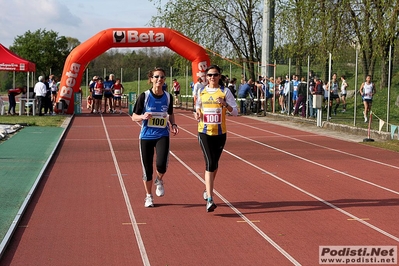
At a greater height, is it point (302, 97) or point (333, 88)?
point (333, 88)

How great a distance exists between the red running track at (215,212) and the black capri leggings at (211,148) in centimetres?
62

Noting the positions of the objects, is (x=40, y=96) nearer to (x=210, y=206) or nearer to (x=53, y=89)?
(x=53, y=89)

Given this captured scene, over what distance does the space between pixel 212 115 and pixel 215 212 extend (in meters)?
1.30

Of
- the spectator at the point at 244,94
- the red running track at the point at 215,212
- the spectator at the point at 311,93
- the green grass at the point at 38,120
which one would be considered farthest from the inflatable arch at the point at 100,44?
the red running track at the point at 215,212

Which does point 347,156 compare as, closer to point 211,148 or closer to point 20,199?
point 211,148

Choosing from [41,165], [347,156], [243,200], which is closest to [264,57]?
[347,156]

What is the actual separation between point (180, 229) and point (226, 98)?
2117 mm

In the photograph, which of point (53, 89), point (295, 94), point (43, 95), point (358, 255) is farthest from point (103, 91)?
→ point (358, 255)

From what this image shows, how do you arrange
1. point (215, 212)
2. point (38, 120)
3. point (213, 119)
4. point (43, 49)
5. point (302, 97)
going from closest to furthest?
point (215, 212) → point (213, 119) → point (38, 120) → point (302, 97) → point (43, 49)

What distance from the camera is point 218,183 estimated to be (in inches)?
486

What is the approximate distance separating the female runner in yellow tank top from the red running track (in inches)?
25.6

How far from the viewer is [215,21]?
131ft

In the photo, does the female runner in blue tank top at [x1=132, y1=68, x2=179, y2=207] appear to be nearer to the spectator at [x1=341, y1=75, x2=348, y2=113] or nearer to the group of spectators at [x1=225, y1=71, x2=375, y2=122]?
the group of spectators at [x1=225, y1=71, x2=375, y2=122]

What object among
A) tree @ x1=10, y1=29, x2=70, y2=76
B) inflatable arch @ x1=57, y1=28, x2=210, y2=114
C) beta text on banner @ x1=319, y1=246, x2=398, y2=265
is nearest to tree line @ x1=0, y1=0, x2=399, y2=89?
tree @ x1=10, y1=29, x2=70, y2=76
